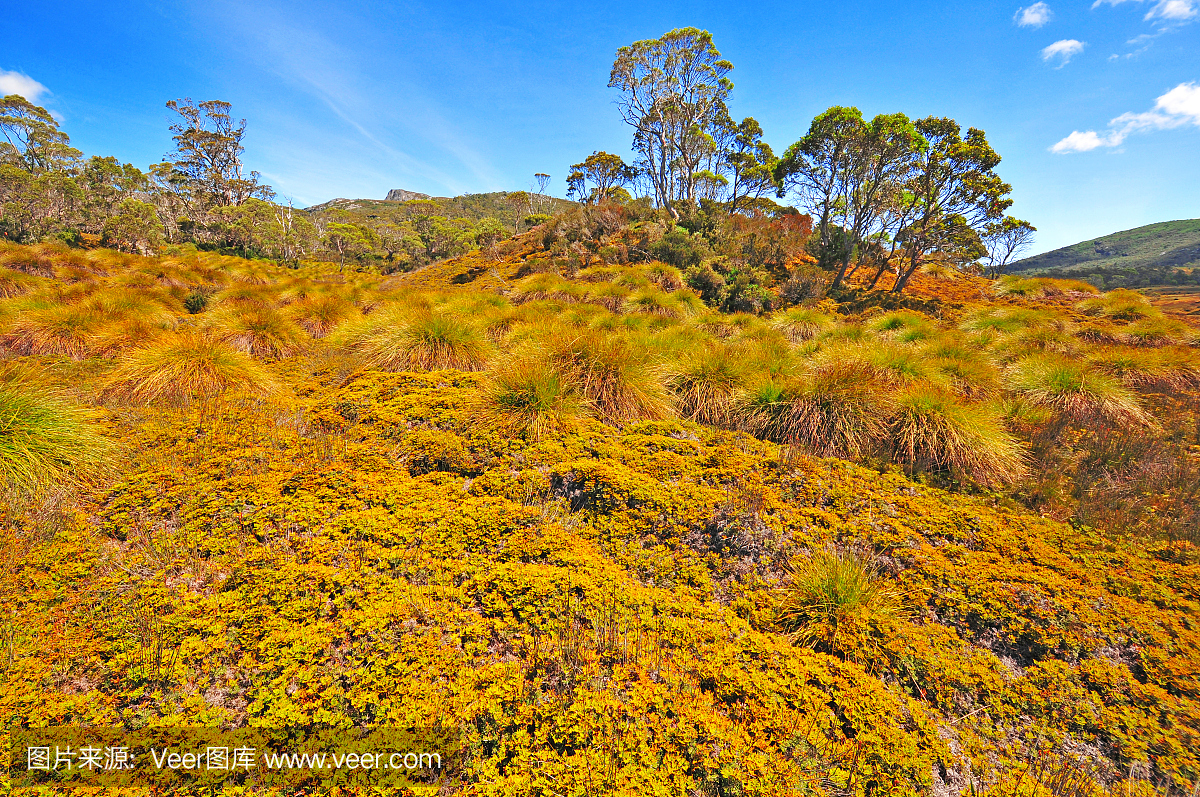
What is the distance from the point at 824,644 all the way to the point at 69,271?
2518 centimetres

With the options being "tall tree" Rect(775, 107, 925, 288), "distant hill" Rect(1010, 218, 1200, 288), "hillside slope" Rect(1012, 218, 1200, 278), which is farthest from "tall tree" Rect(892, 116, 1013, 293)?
"hillside slope" Rect(1012, 218, 1200, 278)

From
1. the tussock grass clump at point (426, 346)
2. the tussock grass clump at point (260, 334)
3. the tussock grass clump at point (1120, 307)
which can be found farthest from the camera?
the tussock grass clump at point (1120, 307)

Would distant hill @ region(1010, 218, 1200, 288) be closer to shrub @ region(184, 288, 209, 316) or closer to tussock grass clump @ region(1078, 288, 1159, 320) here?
tussock grass clump @ region(1078, 288, 1159, 320)

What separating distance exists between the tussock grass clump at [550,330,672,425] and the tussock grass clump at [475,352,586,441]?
29cm

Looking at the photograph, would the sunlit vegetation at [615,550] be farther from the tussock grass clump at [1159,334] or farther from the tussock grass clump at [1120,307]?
the tussock grass clump at [1120,307]

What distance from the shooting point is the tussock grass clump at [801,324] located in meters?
11.7

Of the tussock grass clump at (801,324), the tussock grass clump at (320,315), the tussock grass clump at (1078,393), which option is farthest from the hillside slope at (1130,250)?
the tussock grass clump at (320,315)

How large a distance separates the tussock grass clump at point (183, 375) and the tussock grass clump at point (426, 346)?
1740mm

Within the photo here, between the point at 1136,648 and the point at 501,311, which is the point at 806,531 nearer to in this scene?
the point at 1136,648

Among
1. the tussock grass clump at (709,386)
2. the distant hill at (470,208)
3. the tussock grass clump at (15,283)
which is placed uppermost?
the distant hill at (470,208)

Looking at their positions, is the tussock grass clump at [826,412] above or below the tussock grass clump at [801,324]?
below

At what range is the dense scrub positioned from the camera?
7.08 ft

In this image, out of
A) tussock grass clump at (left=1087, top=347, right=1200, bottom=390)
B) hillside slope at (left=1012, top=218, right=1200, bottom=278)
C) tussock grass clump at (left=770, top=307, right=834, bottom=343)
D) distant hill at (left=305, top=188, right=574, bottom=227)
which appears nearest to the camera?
tussock grass clump at (left=1087, top=347, right=1200, bottom=390)

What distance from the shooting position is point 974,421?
5.05 metres
